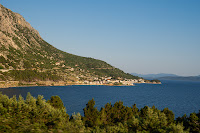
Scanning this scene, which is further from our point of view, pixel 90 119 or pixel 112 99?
pixel 112 99

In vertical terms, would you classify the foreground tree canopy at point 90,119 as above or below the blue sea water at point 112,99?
above

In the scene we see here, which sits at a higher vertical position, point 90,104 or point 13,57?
point 13,57

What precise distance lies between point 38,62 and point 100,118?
556 feet

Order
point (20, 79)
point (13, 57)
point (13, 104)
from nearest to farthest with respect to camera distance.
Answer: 1. point (13, 104)
2. point (20, 79)
3. point (13, 57)

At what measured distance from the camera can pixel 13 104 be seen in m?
35.8

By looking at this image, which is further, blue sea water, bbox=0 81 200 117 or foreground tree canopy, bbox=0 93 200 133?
blue sea water, bbox=0 81 200 117

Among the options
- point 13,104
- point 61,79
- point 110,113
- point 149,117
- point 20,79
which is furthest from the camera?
point 61,79

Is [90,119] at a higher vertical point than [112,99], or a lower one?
higher

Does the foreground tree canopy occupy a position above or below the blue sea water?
above

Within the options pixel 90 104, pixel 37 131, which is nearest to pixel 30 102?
pixel 90 104

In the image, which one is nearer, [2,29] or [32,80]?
[32,80]

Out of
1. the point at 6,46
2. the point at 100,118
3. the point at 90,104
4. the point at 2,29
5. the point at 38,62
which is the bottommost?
the point at 100,118

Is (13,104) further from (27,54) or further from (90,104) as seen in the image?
(27,54)

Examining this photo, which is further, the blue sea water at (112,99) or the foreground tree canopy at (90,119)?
the blue sea water at (112,99)
